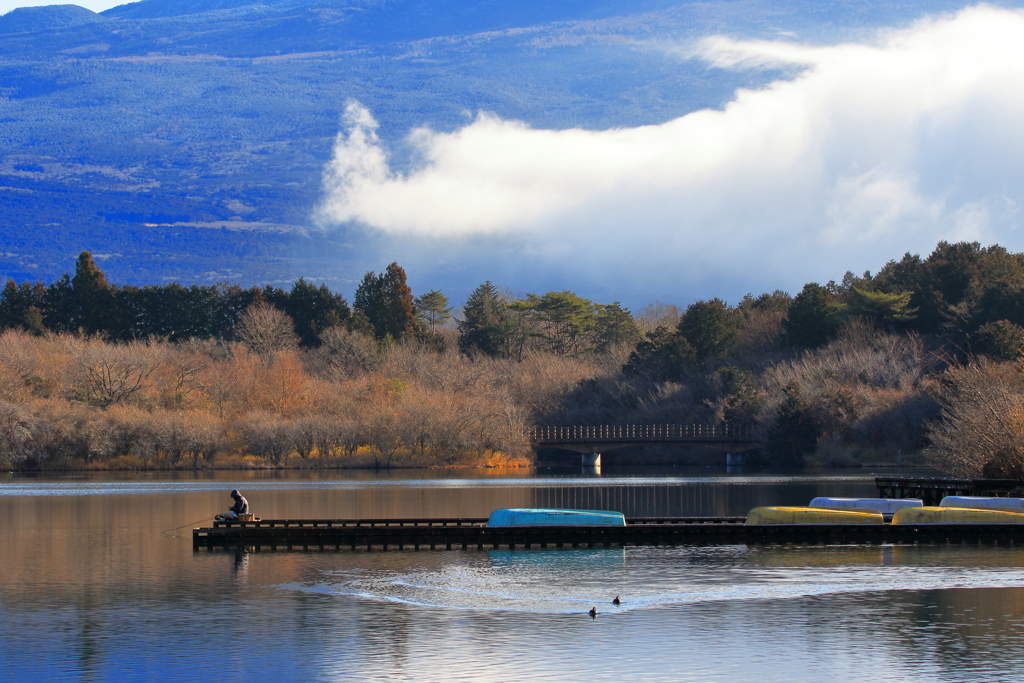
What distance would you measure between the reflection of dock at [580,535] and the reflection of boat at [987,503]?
6.05 ft

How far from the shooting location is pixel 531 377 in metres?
Result: 122

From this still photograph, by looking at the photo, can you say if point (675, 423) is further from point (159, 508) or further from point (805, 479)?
point (159, 508)

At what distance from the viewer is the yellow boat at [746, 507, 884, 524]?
38125 millimetres

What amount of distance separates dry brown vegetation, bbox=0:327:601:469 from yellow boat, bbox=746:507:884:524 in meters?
58.9

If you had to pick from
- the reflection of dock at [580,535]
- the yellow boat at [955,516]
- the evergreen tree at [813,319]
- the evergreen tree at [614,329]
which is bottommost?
the reflection of dock at [580,535]

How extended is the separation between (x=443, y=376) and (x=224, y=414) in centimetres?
2246

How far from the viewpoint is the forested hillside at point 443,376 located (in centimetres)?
9219

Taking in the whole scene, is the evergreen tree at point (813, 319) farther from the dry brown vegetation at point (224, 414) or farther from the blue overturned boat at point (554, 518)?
the blue overturned boat at point (554, 518)

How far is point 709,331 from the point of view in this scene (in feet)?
381

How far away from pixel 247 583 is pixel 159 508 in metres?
24.6

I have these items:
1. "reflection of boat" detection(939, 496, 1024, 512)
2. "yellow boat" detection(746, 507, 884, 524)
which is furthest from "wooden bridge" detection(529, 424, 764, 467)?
"yellow boat" detection(746, 507, 884, 524)

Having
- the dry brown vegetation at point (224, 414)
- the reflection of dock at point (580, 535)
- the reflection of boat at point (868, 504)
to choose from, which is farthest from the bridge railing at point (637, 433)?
the reflection of dock at point (580, 535)

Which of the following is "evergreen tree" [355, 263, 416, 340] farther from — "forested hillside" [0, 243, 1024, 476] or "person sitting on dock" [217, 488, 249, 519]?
"person sitting on dock" [217, 488, 249, 519]

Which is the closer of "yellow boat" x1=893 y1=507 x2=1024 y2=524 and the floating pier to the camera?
"yellow boat" x1=893 y1=507 x2=1024 y2=524
